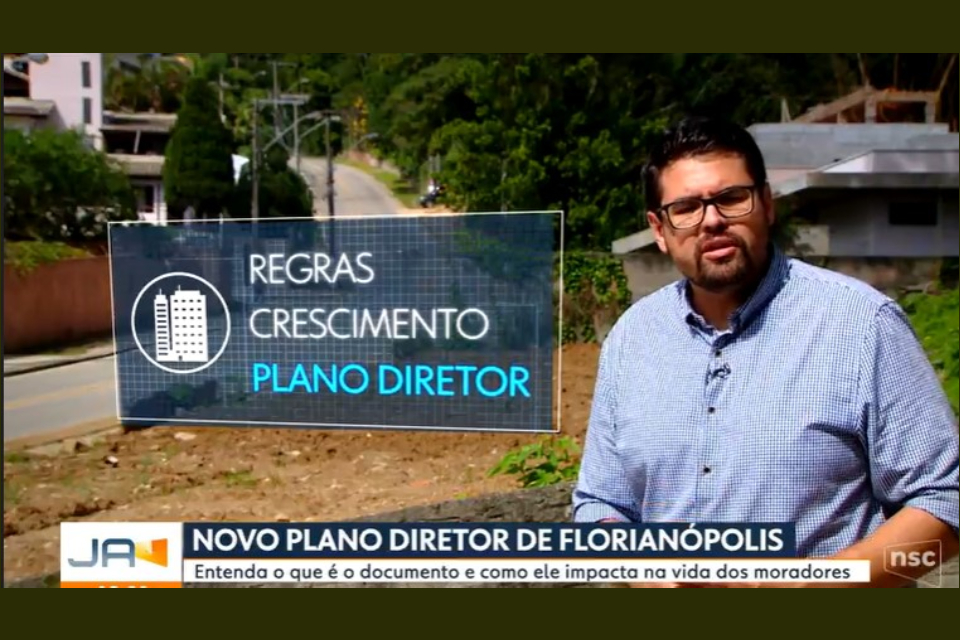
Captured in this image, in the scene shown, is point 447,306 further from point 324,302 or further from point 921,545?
point 921,545

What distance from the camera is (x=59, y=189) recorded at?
369cm

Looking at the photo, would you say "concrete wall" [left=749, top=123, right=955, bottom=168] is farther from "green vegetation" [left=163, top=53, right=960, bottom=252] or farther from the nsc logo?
the nsc logo

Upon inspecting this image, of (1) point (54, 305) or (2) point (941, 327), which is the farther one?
(2) point (941, 327)

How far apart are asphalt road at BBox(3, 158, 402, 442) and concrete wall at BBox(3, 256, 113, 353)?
0.12 meters

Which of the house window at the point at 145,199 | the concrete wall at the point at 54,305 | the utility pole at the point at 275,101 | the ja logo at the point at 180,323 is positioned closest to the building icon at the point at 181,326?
the ja logo at the point at 180,323

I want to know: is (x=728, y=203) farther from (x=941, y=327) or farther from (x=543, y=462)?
(x=941, y=327)

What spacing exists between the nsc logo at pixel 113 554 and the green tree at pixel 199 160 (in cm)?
109

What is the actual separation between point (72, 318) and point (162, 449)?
0.57 meters

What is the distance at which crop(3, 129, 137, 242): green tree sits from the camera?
367cm

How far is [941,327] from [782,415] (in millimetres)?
2617

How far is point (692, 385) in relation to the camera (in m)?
1.90
